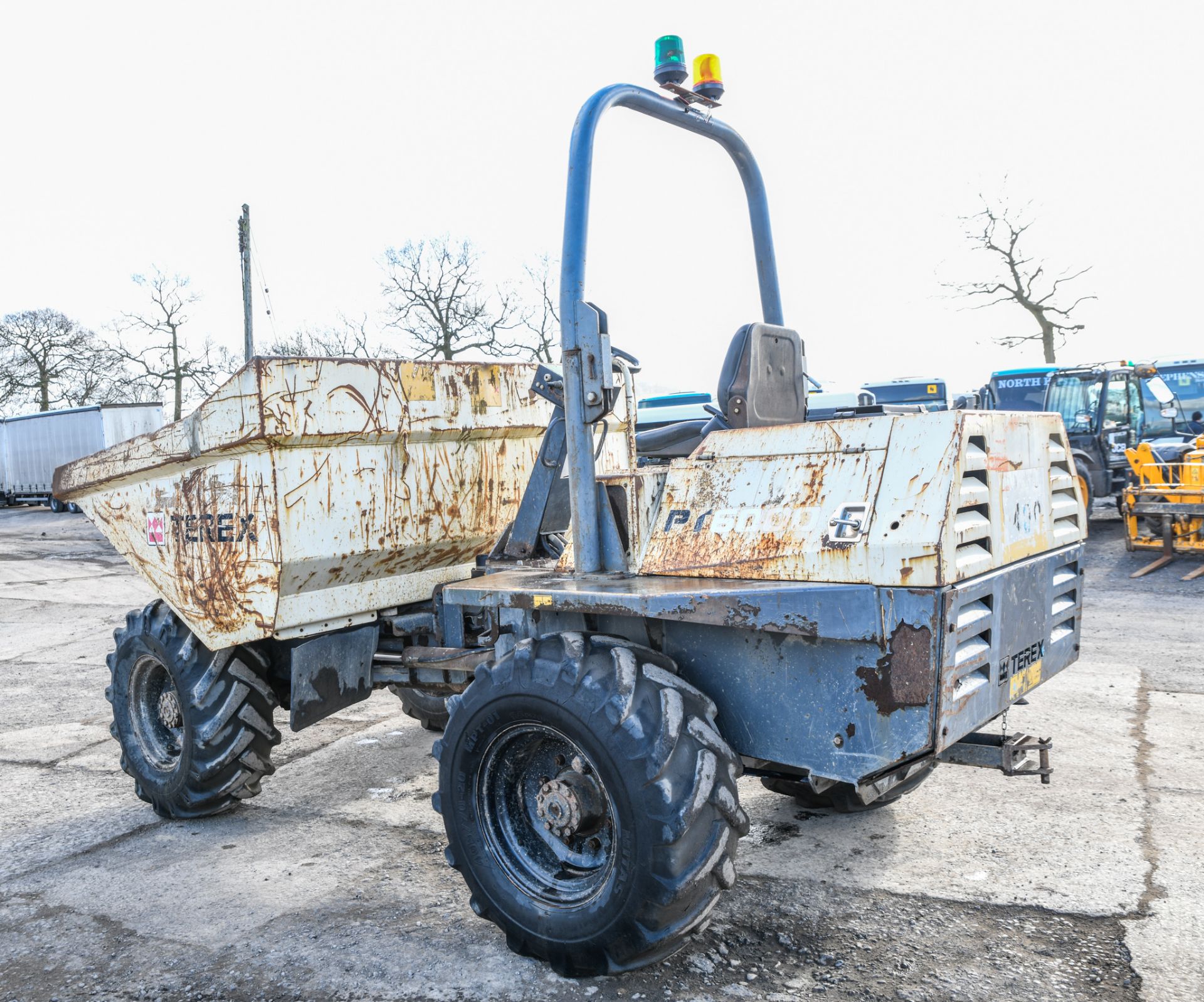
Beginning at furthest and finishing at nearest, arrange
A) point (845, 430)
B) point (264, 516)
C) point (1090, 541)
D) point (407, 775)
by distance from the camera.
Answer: point (1090, 541)
point (407, 775)
point (264, 516)
point (845, 430)

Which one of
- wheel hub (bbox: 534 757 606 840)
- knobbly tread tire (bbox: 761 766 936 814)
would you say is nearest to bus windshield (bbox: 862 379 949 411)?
knobbly tread tire (bbox: 761 766 936 814)

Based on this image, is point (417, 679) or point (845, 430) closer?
point (845, 430)

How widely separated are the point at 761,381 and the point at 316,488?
183 cm

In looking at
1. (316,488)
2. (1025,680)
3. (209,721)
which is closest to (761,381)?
(1025,680)

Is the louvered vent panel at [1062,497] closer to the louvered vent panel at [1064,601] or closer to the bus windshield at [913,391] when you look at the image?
the louvered vent panel at [1064,601]

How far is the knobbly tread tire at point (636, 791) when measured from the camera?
2904mm

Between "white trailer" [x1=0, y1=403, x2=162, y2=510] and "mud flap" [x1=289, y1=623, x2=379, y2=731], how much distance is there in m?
26.9

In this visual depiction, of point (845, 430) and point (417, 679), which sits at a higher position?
point (845, 430)

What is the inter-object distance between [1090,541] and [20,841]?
1356 cm

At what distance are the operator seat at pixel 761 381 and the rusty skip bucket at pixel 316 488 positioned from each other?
1175 mm

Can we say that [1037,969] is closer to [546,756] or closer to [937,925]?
[937,925]

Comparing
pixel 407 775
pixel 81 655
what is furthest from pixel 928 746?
pixel 81 655

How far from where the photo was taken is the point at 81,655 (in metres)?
9.16

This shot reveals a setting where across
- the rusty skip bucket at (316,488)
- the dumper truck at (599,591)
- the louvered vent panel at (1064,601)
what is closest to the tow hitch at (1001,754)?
the dumper truck at (599,591)
